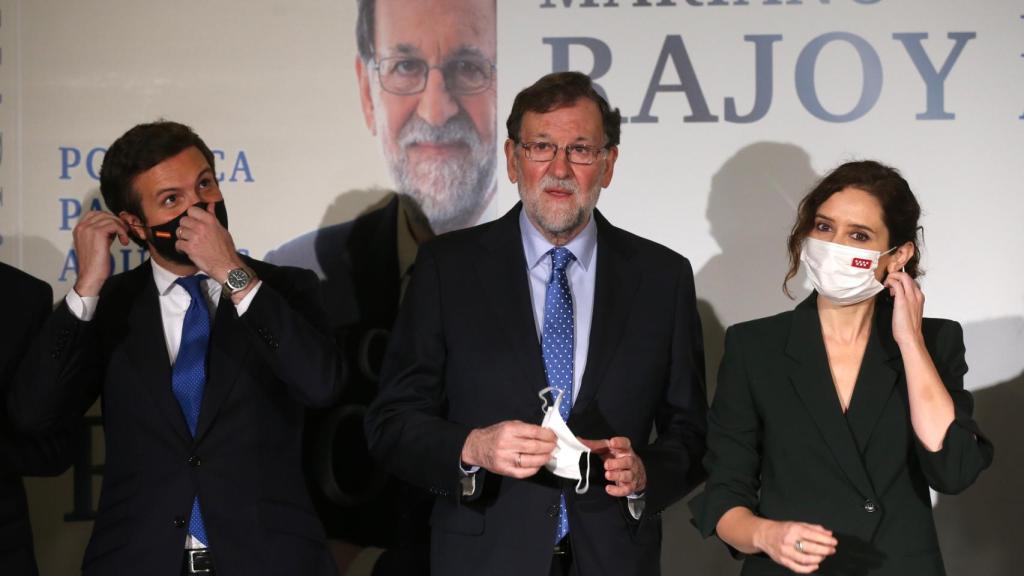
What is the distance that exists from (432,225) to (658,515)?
1579mm

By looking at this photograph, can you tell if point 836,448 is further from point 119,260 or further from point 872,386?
point 119,260

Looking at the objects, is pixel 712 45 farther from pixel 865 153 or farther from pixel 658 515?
pixel 658 515

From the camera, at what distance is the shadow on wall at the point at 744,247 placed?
4227 mm

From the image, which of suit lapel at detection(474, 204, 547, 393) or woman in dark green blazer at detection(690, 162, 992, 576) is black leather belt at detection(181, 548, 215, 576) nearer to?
suit lapel at detection(474, 204, 547, 393)

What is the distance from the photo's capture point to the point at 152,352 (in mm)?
3250

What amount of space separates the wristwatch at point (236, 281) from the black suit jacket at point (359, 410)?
1.09 m

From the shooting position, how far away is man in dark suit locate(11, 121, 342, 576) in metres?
3.13

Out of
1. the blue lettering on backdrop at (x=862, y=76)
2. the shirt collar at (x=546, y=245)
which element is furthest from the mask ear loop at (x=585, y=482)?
the blue lettering on backdrop at (x=862, y=76)

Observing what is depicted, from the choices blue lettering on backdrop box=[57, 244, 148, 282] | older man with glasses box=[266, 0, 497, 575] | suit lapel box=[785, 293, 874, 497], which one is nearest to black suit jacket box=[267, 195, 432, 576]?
older man with glasses box=[266, 0, 497, 575]

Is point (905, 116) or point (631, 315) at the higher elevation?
point (905, 116)

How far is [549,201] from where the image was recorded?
321 cm

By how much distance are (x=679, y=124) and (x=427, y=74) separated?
2.98ft

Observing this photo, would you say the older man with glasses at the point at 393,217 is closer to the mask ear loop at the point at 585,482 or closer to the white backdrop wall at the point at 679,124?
the white backdrop wall at the point at 679,124

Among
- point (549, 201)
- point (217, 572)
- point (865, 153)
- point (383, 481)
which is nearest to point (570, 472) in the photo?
point (549, 201)
